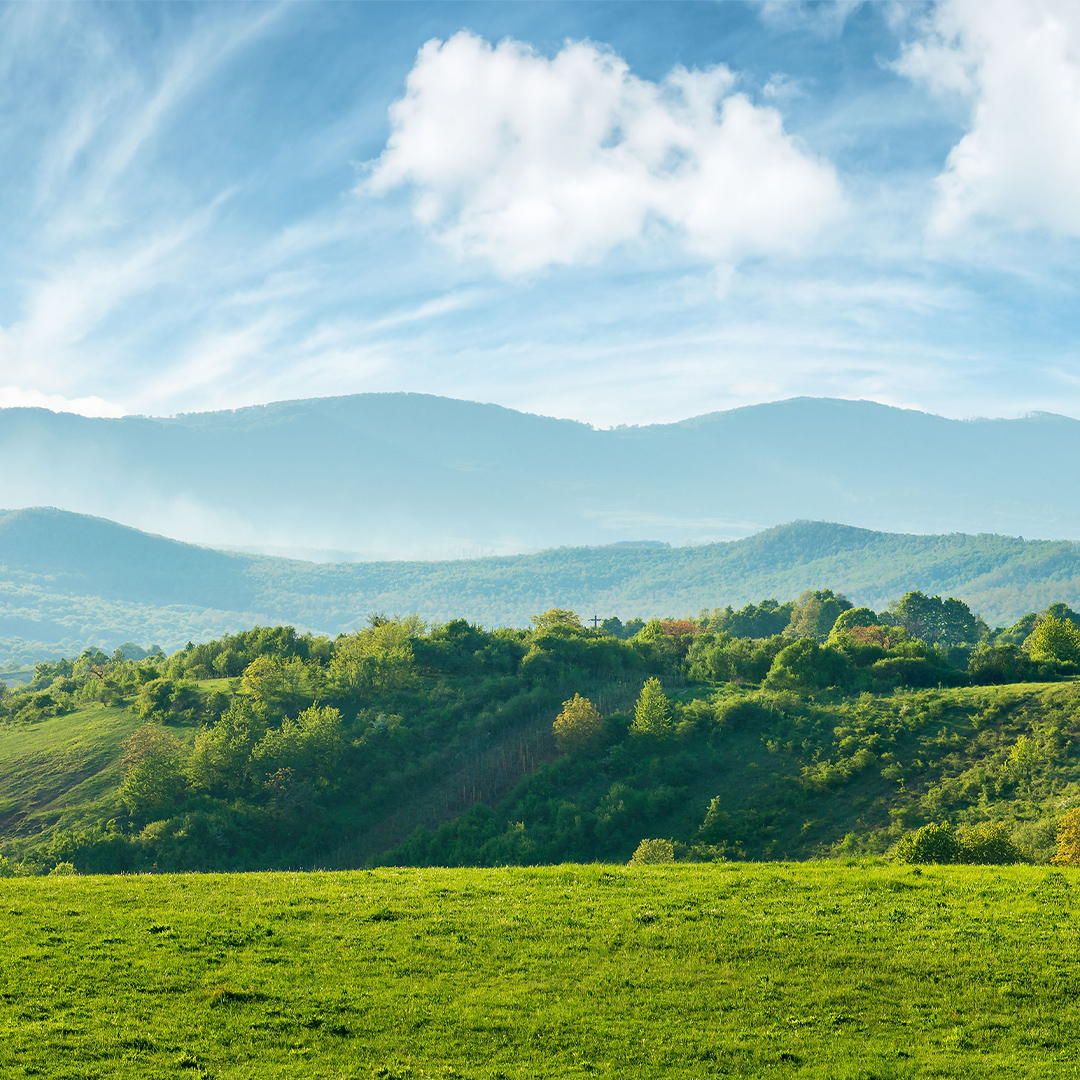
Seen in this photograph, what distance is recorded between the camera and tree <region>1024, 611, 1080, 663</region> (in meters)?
64.6

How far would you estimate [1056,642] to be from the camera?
65688mm

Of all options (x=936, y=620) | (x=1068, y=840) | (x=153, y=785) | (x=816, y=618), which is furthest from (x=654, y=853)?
(x=936, y=620)

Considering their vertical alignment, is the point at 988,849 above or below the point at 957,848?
below

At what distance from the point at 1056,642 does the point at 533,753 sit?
4323cm

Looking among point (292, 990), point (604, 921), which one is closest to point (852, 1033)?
point (604, 921)

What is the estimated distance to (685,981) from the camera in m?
17.0

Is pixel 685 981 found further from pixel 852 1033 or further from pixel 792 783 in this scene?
pixel 792 783

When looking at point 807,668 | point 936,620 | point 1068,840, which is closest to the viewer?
point 1068,840

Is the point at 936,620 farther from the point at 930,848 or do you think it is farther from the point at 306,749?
the point at 930,848

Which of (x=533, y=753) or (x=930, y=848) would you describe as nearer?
(x=930, y=848)

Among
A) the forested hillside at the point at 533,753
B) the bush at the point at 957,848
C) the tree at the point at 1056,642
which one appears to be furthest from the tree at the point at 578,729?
the tree at the point at 1056,642

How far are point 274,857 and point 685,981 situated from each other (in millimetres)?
42407

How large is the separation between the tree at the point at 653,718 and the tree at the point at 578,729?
278 centimetres

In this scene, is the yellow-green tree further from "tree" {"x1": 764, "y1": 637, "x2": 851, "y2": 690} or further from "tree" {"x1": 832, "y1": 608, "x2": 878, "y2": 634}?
"tree" {"x1": 832, "y1": 608, "x2": 878, "y2": 634}
